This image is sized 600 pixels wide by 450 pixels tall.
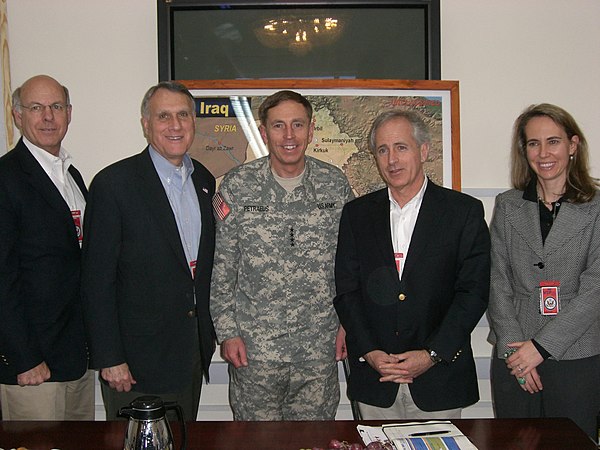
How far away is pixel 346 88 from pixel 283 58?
375 millimetres

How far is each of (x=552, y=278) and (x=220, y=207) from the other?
136cm

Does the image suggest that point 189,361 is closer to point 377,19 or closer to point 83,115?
point 83,115

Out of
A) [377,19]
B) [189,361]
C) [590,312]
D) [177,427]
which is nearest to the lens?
[177,427]

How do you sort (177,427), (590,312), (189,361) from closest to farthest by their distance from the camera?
(177,427), (590,312), (189,361)

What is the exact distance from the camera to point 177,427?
187 cm

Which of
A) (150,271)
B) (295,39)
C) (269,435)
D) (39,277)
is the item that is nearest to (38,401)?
(39,277)

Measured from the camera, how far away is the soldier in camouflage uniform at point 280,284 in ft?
8.48

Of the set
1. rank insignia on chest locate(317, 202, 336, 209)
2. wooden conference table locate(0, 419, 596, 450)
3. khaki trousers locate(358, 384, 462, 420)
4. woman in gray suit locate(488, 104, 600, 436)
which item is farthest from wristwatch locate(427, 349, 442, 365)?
rank insignia on chest locate(317, 202, 336, 209)

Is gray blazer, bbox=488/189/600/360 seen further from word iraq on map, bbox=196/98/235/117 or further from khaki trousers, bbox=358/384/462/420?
word iraq on map, bbox=196/98/235/117

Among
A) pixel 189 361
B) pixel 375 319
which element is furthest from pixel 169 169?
pixel 375 319

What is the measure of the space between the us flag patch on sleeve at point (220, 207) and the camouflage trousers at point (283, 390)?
0.63 metres

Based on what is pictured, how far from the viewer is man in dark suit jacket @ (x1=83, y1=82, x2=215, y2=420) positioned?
2.40m

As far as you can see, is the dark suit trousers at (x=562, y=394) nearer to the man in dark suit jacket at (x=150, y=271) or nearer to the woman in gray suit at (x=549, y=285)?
the woman in gray suit at (x=549, y=285)

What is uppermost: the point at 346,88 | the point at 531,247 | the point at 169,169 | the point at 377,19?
the point at 377,19
